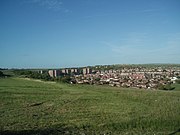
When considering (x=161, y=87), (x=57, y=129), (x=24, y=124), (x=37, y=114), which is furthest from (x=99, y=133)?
(x=161, y=87)

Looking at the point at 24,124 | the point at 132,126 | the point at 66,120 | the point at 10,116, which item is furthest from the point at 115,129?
the point at 10,116

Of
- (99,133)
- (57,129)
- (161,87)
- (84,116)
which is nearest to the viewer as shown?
(99,133)

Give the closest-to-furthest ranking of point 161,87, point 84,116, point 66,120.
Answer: point 66,120, point 84,116, point 161,87

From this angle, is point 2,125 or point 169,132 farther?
point 2,125

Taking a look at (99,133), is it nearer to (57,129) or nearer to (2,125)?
(57,129)

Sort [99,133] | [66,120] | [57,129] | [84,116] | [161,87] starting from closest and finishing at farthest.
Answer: [99,133]
[57,129]
[66,120]
[84,116]
[161,87]

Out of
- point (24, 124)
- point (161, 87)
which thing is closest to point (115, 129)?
point (24, 124)

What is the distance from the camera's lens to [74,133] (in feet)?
53.6

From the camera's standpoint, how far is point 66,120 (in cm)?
2075

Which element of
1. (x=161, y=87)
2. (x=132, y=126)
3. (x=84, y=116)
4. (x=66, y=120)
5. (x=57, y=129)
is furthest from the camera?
(x=161, y=87)

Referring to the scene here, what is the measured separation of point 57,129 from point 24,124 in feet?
9.27

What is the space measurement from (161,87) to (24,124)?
50181 mm

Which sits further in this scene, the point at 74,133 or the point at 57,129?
the point at 57,129

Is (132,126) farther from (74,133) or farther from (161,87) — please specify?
(161,87)
